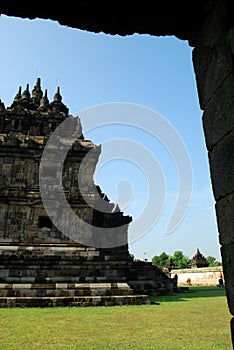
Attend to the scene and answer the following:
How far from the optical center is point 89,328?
6176mm

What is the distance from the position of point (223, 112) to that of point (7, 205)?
18.3 meters

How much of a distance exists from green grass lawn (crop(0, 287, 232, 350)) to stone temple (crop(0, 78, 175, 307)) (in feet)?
9.47

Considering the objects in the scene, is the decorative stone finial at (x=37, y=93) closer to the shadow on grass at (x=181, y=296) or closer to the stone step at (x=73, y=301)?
the shadow on grass at (x=181, y=296)

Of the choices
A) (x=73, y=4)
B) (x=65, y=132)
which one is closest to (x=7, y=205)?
(x=65, y=132)

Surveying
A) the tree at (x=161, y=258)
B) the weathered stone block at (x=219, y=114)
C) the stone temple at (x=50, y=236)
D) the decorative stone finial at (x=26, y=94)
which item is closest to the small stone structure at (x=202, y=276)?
the stone temple at (x=50, y=236)

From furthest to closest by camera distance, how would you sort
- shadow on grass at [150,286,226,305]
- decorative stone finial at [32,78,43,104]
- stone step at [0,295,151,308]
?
decorative stone finial at [32,78,43,104] → shadow on grass at [150,286,226,305] → stone step at [0,295,151,308]

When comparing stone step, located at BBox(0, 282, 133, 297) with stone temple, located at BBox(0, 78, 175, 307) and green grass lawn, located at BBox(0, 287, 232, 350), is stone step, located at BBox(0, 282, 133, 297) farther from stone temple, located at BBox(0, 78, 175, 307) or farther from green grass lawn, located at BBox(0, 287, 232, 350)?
green grass lawn, located at BBox(0, 287, 232, 350)

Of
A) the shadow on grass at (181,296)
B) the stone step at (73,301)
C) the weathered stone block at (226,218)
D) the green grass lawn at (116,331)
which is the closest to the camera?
the weathered stone block at (226,218)

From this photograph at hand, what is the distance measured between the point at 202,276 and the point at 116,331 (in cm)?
A: 2620

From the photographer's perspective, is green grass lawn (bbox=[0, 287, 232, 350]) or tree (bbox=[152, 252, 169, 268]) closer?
green grass lawn (bbox=[0, 287, 232, 350])

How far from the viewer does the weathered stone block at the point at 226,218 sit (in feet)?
8.54

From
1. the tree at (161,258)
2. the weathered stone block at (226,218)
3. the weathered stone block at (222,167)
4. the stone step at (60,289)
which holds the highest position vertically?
the tree at (161,258)

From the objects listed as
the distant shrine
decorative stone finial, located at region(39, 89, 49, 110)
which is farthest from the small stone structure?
decorative stone finial, located at region(39, 89, 49, 110)

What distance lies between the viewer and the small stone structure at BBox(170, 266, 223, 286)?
2705cm
